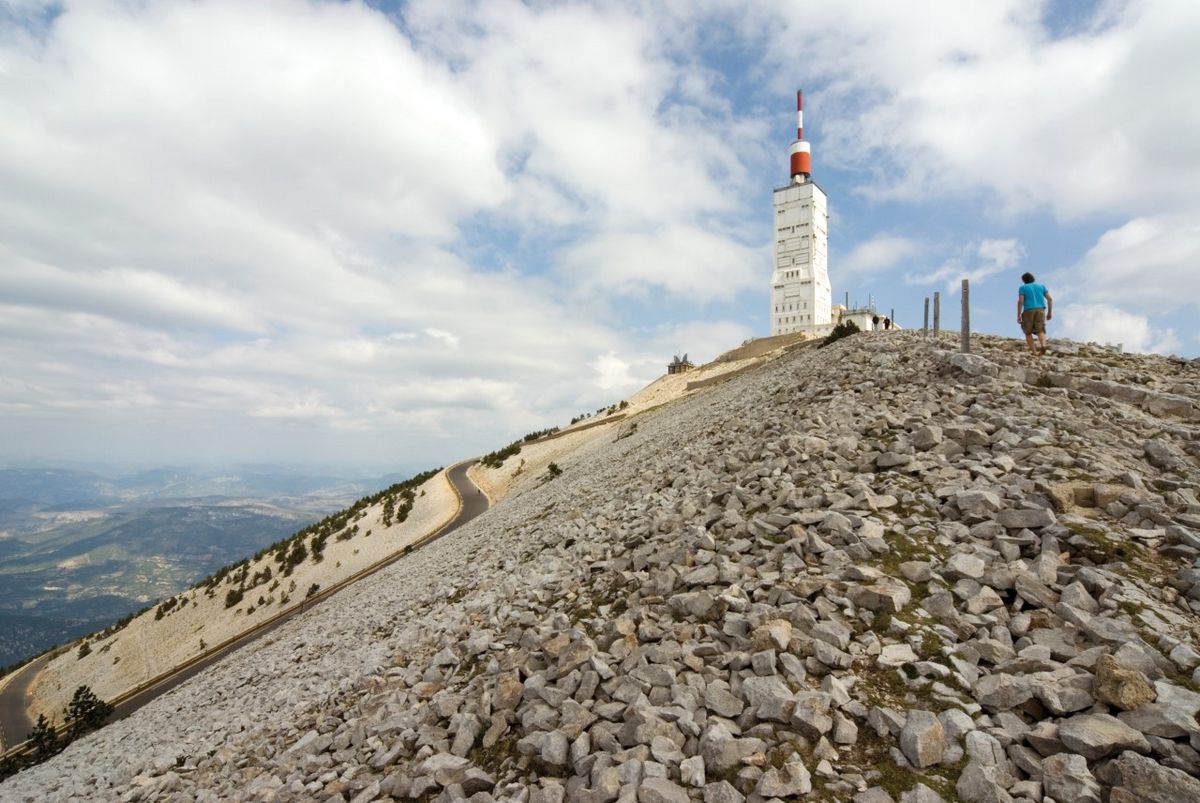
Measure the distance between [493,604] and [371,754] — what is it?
14.5 feet

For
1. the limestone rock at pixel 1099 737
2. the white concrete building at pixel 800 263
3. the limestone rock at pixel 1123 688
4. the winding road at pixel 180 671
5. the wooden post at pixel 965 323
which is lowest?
the winding road at pixel 180 671

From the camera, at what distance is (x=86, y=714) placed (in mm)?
26125

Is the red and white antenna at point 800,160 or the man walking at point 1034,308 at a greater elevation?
the red and white antenna at point 800,160

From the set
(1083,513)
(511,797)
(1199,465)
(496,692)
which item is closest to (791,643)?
(511,797)

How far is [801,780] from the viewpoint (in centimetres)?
576

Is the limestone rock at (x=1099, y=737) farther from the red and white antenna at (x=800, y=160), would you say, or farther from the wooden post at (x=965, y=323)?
the red and white antenna at (x=800, y=160)

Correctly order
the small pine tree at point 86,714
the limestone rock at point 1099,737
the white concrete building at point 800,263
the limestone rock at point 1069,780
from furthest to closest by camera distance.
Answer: the white concrete building at point 800,263, the small pine tree at point 86,714, the limestone rock at point 1099,737, the limestone rock at point 1069,780

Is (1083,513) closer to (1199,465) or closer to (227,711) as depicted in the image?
(1199,465)

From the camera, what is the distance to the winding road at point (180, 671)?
99.9 feet

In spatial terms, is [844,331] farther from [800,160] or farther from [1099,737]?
[800,160]

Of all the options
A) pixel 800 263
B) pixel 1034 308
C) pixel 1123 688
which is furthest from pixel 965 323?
pixel 800 263

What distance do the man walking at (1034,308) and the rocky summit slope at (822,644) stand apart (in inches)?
73.3

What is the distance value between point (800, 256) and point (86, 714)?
104799 mm

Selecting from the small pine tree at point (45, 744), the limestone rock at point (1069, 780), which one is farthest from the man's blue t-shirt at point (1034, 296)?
the small pine tree at point (45, 744)
